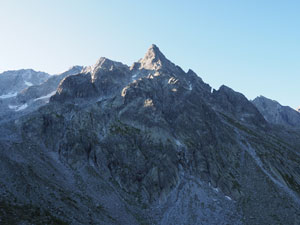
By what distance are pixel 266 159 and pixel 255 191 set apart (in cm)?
2392

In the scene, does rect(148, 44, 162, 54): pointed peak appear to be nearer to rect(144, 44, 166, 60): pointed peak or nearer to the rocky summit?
rect(144, 44, 166, 60): pointed peak

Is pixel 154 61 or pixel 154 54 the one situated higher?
pixel 154 54

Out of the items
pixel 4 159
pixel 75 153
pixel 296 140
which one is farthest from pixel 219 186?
pixel 296 140

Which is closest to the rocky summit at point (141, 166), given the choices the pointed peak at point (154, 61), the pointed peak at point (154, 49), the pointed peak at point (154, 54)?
the pointed peak at point (154, 61)

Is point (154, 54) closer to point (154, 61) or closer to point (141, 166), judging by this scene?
point (154, 61)

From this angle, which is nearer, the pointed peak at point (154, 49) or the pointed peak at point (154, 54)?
the pointed peak at point (154, 54)

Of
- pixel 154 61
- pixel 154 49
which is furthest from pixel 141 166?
A: pixel 154 49

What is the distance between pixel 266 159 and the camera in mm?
94750

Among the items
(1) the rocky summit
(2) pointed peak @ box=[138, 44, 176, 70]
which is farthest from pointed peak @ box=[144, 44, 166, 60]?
(1) the rocky summit

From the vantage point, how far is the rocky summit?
5591 centimetres

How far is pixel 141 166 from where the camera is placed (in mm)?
81562

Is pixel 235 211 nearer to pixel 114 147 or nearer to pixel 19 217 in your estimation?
pixel 114 147

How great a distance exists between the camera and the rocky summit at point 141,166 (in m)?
55.9

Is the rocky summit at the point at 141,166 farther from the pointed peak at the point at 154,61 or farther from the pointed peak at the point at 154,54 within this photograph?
the pointed peak at the point at 154,54
